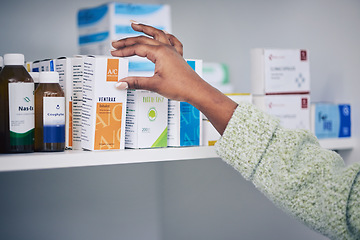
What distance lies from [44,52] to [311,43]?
0.94m

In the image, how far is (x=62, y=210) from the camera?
1648 mm

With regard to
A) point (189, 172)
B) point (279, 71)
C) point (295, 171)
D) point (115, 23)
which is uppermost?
point (115, 23)

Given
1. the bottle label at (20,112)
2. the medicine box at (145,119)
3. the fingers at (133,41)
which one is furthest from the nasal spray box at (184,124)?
the bottle label at (20,112)

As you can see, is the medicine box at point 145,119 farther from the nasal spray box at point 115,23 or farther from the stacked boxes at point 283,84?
the stacked boxes at point 283,84

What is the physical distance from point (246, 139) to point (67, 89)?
44 centimetres

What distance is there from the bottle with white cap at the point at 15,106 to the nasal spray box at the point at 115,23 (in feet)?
1.00

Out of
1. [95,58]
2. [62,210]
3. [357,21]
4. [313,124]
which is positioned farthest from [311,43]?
[62,210]

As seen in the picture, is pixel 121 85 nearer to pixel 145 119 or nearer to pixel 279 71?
pixel 145 119

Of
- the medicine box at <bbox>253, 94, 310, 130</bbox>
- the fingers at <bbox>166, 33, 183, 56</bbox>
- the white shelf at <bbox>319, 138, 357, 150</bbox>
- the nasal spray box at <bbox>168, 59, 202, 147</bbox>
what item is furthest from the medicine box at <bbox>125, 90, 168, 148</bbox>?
the white shelf at <bbox>319, 138, 357, 150</bbox>

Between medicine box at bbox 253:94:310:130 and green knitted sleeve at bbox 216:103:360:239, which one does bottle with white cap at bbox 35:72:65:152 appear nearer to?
green knitted sleeve at bbox 216:103:360:239

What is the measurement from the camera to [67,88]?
3.56ft

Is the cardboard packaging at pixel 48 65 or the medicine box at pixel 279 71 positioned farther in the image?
the medicine box at pixel 279 71

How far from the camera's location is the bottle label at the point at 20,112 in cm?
97

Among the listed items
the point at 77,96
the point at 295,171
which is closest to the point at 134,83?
the point at 77,96
